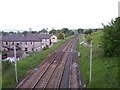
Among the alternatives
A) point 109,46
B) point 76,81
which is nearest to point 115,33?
point 109,46

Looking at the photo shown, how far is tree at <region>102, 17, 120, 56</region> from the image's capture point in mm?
27594

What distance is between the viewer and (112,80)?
20125mm

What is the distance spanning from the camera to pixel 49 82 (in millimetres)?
23984

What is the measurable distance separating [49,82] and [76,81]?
273 cm

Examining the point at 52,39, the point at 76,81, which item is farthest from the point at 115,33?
the point at 52,39

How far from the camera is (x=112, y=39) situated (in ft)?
91.1

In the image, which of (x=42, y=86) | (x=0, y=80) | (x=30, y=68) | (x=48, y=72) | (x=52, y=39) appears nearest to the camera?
(x=42, y=86)

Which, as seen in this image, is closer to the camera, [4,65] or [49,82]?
[49,82]

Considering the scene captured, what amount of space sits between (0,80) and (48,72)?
745cm

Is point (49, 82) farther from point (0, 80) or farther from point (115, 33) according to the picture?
point (115, 33)

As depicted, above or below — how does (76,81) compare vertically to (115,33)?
below

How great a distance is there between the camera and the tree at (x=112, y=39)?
90.5 feet

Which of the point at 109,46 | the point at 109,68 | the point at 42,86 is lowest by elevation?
the point at 42,86

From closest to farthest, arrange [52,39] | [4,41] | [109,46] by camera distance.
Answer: [109,46]
[4,41]
[52,39]
